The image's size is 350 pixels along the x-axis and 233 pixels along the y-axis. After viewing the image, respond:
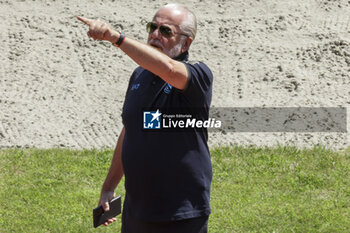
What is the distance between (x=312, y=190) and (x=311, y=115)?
2.49m

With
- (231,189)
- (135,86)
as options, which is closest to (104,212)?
(135,86)

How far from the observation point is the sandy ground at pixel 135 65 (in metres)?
8.77

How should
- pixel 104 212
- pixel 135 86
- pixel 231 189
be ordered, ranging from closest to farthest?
pixel 135 86, pixel 104 212, pixel 231 189

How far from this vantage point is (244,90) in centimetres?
952

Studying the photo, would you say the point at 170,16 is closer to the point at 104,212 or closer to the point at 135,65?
the point at 104,212

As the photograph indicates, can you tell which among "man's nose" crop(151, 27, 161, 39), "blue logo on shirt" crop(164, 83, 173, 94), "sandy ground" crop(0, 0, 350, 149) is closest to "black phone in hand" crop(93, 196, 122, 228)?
"blue logo on shirt" crop(164, 83, 173, 94)

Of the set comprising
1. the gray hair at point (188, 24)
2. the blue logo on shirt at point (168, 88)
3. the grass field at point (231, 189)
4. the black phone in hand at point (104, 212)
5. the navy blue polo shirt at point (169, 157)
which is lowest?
the grass field at point (231, 189)

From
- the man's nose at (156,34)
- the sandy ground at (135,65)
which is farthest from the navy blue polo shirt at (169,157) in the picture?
the sandy ground at (135,65)

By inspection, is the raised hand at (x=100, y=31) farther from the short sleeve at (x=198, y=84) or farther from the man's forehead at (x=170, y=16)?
the man's forehead at (x=170, y=16)

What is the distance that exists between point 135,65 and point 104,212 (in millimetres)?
6927

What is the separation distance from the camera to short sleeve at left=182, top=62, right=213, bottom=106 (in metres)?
2.87

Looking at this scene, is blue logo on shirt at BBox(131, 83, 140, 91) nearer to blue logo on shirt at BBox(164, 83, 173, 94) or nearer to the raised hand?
blue logo on shirt at BBox(164, 83, 173, 94)

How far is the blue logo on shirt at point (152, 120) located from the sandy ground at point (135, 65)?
17.6ft

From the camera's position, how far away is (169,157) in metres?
3.00
